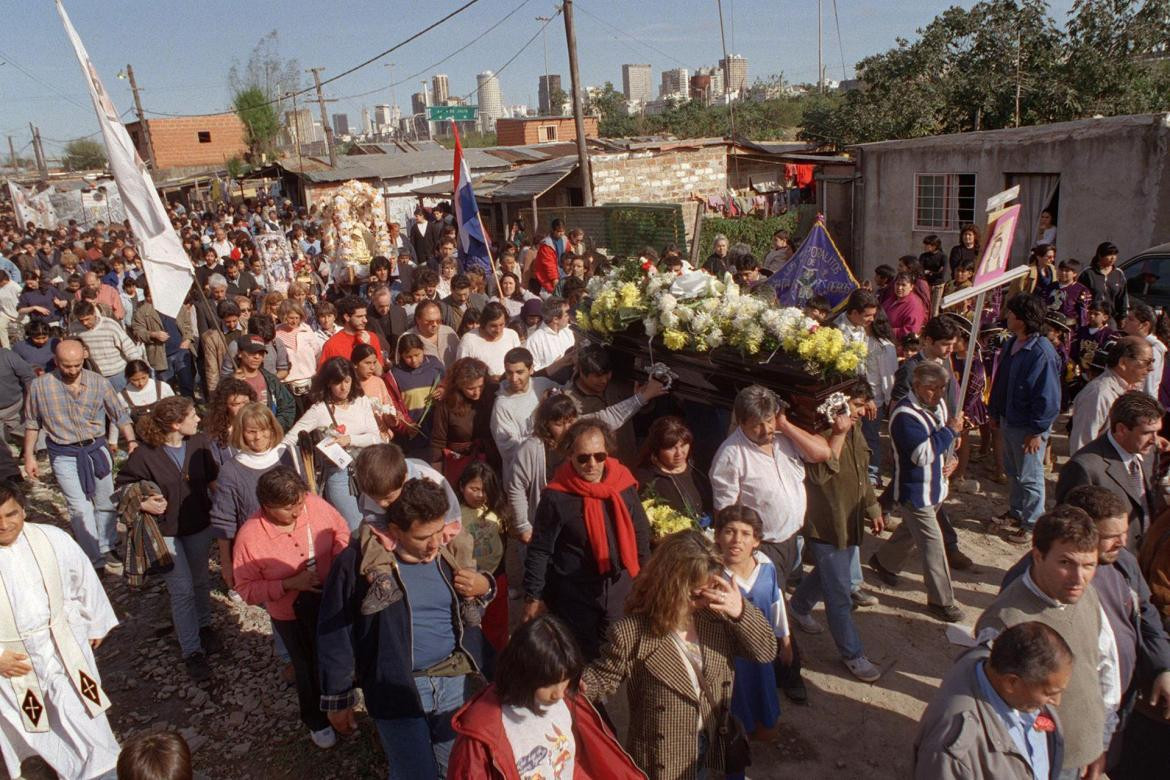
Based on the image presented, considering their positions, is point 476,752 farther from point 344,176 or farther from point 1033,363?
point 344,176

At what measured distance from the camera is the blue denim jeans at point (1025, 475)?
6.36 metres

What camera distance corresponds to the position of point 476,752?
2.77 m

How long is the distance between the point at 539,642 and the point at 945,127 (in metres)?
25.7

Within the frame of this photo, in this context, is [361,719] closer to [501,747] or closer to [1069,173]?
[501,747]

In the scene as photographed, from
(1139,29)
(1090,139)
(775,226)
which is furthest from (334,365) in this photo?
(1139,29)

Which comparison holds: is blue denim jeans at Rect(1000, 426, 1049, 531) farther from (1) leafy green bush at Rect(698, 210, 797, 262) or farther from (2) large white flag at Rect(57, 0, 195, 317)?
(1) leafy green bush at Rect(698, 210, 797, 262)

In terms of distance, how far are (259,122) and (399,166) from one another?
42.9 meters

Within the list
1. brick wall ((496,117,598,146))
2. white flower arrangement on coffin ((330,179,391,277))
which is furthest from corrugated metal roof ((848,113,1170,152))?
brick wall ((496,117,598,146))

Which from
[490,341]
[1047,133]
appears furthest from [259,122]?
[490,341]

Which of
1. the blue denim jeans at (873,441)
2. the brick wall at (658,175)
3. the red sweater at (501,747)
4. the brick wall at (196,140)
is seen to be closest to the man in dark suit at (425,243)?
the brick wall at (658,175)

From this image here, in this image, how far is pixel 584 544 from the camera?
155 inches

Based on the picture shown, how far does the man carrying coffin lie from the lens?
3.85m

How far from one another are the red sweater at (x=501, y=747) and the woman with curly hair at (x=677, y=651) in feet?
0.76

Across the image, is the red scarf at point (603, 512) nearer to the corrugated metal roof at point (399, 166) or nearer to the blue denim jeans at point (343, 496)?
the blue denim jeans at point (343, 496)
